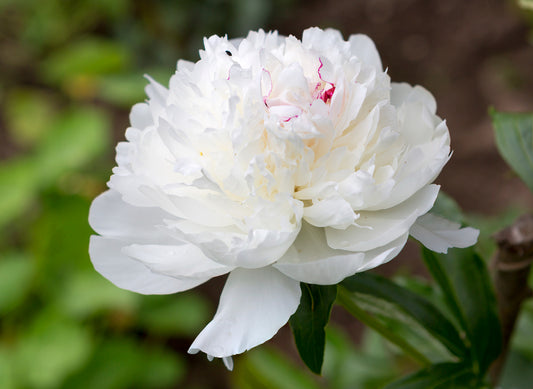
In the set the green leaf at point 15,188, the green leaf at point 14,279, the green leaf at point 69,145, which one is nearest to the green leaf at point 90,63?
the green leaf at point 69,145

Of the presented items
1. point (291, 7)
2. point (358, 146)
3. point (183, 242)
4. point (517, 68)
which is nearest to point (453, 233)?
point (358, 146)

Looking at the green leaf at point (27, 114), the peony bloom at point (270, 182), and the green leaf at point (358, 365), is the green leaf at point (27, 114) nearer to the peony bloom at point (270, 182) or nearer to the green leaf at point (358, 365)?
the green leaf at point (358, 365)

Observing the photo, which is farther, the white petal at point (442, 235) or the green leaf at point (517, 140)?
the green leaf at point (517, 140)

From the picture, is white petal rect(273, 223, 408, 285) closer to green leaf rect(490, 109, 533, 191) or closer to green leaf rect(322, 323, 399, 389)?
green leaf rect(490, 109, 533, 191)

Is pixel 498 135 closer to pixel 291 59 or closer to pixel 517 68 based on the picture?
pixel 291 59

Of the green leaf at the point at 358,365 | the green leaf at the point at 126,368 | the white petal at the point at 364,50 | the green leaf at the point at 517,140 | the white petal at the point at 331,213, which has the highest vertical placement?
the white petal at the point at 364,50
